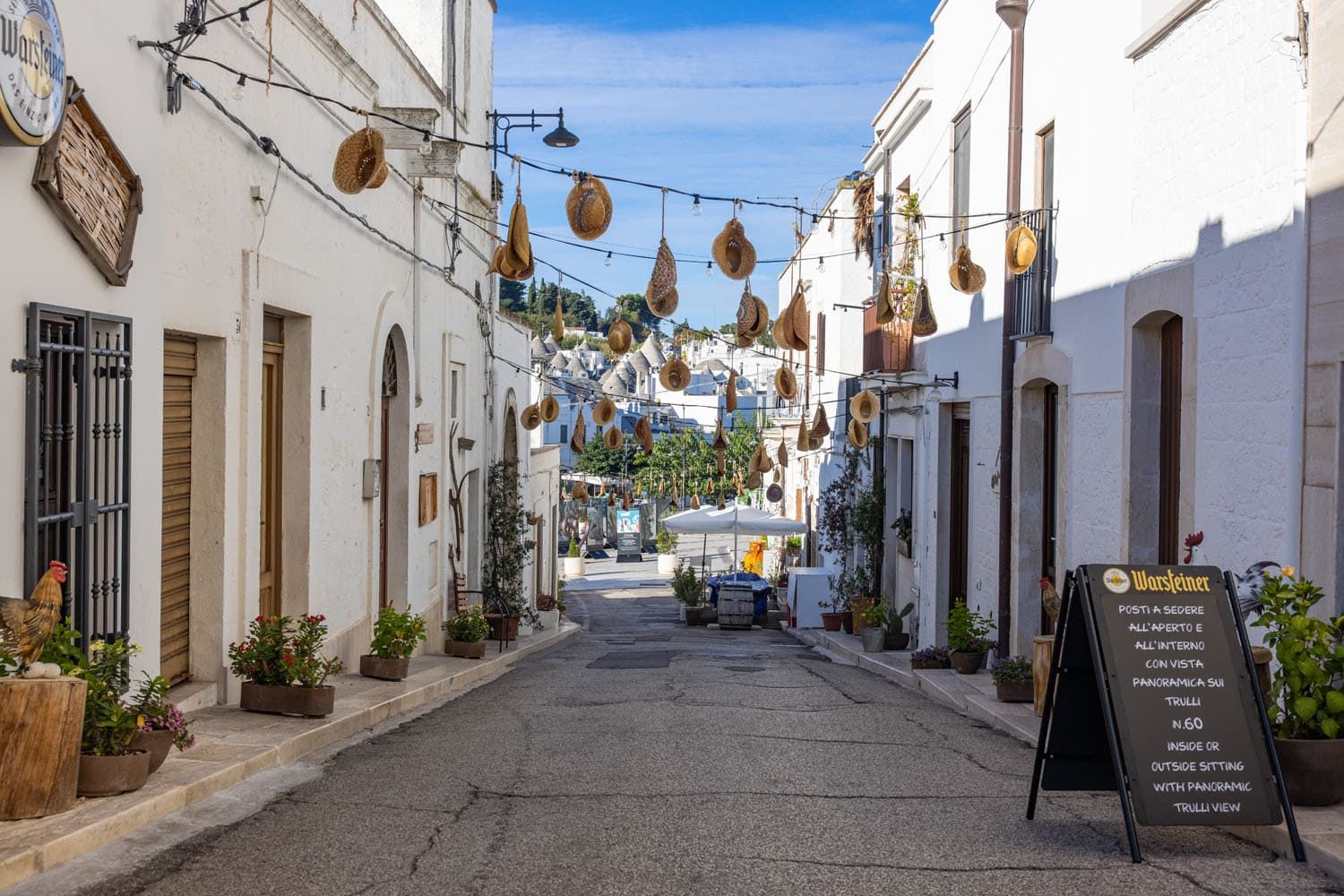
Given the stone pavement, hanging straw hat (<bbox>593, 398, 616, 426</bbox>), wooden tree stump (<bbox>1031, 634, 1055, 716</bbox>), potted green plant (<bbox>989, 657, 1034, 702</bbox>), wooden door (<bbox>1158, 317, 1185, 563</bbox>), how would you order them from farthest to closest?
hanging straw hat (<bbox>593, 398, 616, 426</bbox>) → potted green plant (<bbox>989, 657, 1034, 702</bbox>) → wooden door (<bbox>1158, 317, 1185, 563</bbox>) → wooden tree stump (<bbox>1031, 634, 1055, 716</bbox>) → the stone pavement

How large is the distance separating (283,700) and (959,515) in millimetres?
10184

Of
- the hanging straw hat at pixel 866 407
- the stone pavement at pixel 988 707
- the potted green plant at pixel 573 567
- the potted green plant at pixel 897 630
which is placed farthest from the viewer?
the potted green plant at pixel 573 567

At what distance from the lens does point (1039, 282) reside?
1249 cm

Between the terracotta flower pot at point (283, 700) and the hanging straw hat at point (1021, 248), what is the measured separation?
6.83 meters

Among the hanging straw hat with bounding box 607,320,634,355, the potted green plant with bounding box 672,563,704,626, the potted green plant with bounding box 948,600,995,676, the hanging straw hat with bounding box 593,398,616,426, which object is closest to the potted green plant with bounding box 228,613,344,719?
the potted green plant with bounding box 948,600,995,676

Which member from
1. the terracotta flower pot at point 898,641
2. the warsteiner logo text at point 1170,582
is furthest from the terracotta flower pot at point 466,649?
the warsteiner logo text at point 1170,582

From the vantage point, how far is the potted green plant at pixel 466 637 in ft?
49.4

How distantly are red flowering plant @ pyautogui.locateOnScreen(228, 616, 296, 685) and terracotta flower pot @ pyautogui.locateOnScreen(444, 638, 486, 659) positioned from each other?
21.5 feet

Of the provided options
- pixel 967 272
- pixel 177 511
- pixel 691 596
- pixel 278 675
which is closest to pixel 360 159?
pixel 177 511

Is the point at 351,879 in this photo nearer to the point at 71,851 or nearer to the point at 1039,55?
the point at 71,851

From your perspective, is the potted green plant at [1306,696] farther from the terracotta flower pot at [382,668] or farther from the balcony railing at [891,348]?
the balcony railing at [891,348]

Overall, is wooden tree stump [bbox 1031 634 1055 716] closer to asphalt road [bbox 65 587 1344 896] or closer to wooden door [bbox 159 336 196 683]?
asphalt road [bbox 65 587 1344 896]

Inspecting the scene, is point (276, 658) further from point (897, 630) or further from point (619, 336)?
point (897, 630)

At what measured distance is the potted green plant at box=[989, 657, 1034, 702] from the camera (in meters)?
10.8
